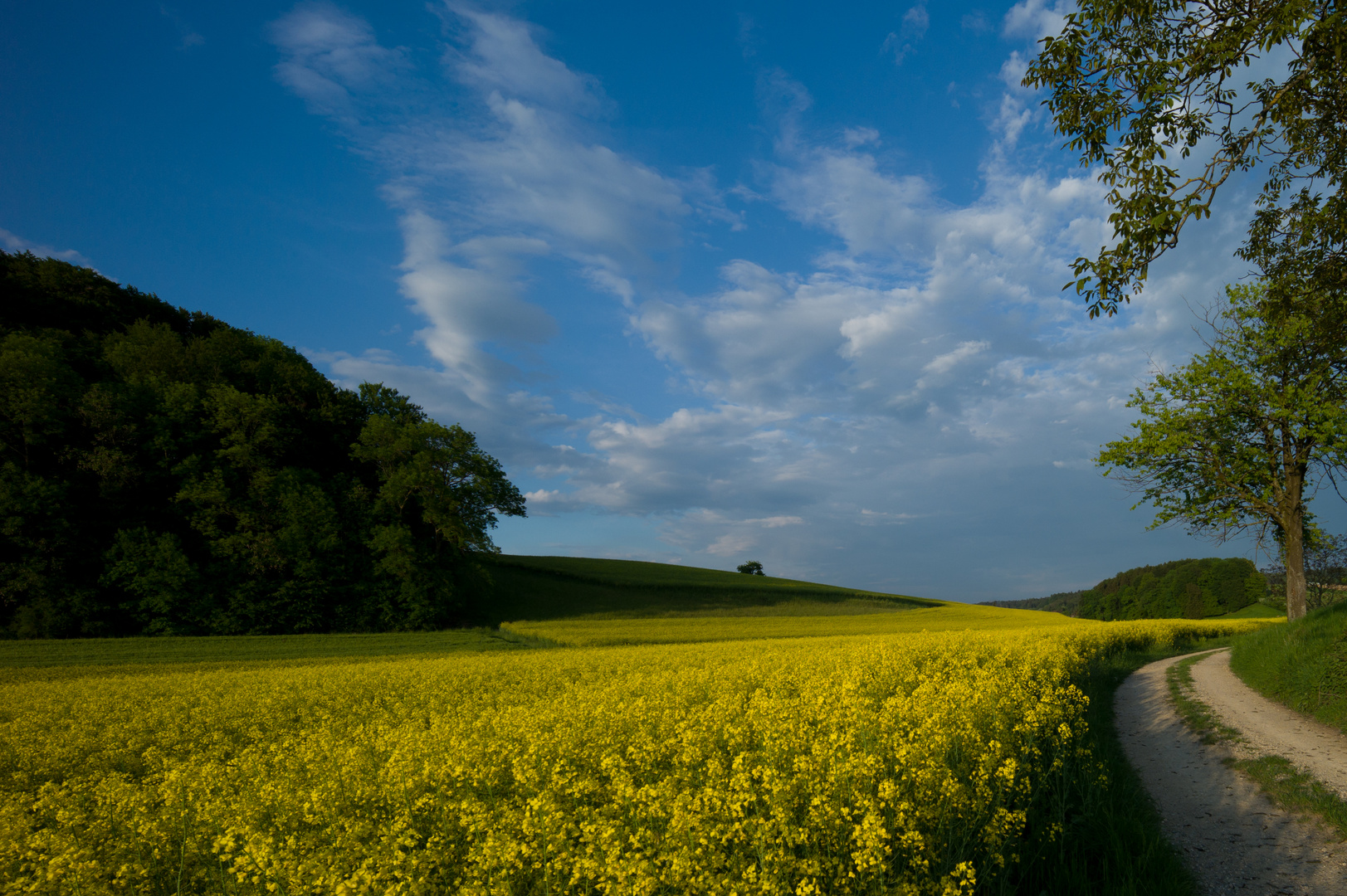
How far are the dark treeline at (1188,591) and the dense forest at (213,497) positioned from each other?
236 feet

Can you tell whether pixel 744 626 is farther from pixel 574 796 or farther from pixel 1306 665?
pixel 574 796

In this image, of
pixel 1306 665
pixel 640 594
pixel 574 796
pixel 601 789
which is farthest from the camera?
pixel 640 594

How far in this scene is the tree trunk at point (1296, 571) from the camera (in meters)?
18.9

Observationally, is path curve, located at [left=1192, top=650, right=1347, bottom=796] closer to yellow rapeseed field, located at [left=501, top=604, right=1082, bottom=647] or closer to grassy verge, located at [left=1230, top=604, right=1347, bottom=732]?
grassy verge, located at [left=1230, top=604, right=1347, bottom=732]

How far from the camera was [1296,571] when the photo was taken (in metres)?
19.2

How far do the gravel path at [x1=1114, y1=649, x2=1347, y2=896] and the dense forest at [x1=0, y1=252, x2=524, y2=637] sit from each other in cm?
3690

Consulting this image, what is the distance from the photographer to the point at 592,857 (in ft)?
9.93

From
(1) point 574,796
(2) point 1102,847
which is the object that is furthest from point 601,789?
(2) point 1102,847

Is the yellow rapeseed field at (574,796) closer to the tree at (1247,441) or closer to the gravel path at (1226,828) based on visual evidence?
the gravel path at (1226,828)

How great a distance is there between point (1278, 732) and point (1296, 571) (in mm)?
14360

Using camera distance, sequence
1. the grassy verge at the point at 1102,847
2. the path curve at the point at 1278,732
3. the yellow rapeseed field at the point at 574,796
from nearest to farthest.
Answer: the yellow rapeseed field at the point at 574,796
the grassy verge at the point at 1102,847
the path curve at the point at 1278,732

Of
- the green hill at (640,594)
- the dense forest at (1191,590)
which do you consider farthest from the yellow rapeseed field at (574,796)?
the dense forest at (1191,590)

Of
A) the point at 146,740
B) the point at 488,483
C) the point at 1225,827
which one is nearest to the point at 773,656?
the point at 1225,827

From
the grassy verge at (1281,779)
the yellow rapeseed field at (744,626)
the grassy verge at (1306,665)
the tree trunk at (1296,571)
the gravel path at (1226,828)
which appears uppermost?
the tree trunk at (1296,571)
